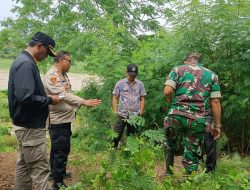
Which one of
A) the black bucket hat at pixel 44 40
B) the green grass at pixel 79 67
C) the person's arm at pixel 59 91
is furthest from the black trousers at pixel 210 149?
the green grass at pixel 79 67

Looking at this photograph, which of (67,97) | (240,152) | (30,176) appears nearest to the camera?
Result: (30,176)

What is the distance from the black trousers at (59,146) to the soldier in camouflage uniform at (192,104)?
141 centimetres

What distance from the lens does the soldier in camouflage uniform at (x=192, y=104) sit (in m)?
4.91

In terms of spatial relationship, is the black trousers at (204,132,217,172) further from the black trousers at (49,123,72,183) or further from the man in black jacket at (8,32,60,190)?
the man in black jacket at (8,32,60,190)

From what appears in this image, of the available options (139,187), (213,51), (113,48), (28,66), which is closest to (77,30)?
(113,48)

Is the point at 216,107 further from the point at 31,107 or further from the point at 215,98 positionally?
the point at 31,107

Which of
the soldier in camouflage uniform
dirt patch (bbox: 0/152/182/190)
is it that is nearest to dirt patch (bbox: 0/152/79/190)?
dirt patch (bbox: 0/152/182/190)

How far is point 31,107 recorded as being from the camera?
12.9ft

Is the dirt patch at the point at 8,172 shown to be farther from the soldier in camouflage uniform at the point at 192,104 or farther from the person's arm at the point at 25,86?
the person's arm at the point at 25,86

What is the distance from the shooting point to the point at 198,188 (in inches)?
126

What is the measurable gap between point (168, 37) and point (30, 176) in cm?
496

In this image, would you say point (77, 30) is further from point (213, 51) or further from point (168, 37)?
point (213, 51)

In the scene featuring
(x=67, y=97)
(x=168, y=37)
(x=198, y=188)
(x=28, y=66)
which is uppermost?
(x=168, y=37)

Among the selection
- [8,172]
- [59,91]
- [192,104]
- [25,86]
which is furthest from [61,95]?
[8,172]
